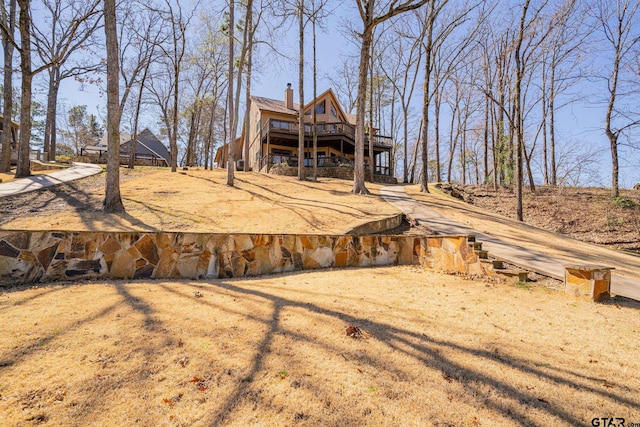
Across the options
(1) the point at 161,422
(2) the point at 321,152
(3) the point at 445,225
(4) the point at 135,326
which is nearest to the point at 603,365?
(1) the point at 161,422

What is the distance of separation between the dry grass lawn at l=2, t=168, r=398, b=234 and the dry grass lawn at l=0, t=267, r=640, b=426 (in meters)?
2.95

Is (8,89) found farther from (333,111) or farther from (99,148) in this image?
(333,111)

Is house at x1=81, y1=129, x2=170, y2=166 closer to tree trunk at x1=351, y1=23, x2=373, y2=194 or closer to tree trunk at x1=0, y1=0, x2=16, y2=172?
tree trunk at x1=0, y1=0, x2=16, y2=172

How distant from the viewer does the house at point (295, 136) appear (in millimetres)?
24547

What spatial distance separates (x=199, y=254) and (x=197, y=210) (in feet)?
11.6

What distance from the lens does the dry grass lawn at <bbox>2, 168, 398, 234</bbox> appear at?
22.6ft

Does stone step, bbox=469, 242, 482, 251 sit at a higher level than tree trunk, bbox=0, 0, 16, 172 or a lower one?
lower

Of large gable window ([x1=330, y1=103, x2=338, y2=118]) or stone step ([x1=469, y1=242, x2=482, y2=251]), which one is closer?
stone step ([x1=469, y1=242, x2=482, y2=251])

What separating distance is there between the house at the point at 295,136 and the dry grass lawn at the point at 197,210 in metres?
12.2

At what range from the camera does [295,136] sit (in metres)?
24.0

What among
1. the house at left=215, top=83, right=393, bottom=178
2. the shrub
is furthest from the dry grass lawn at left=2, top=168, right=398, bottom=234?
the shrub

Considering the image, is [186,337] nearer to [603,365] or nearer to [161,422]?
[161,422]

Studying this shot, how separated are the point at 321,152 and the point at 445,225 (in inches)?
842

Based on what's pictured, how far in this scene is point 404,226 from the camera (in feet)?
29.9
